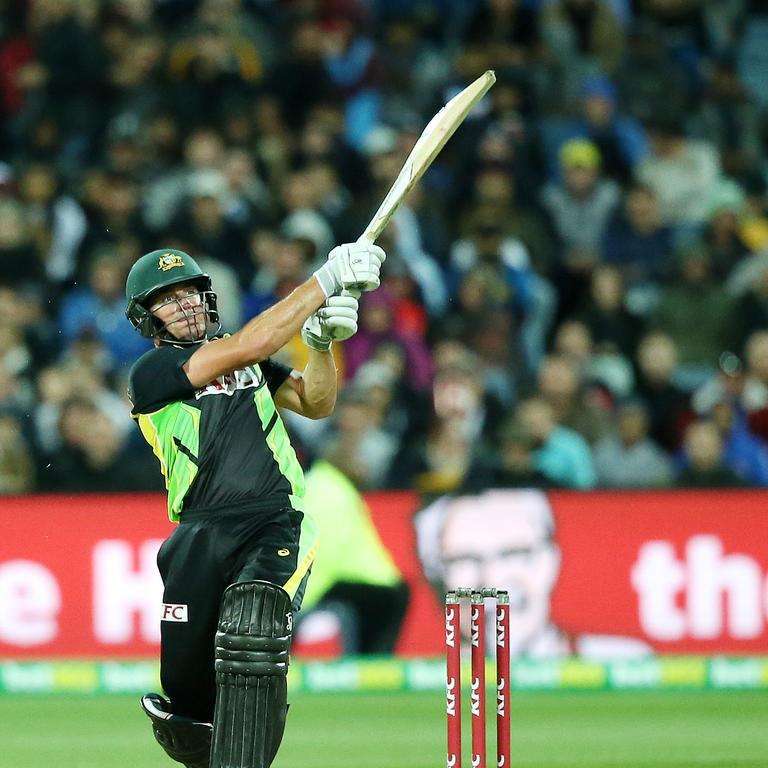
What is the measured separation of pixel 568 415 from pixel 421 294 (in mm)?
1417

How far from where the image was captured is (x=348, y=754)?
24.8 ft

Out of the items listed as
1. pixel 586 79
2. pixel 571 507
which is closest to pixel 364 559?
pixel 571 507

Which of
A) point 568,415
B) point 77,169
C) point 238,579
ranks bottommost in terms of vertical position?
point 238,579

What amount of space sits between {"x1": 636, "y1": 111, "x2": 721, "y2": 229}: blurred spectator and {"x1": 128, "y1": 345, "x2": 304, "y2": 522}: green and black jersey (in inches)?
273

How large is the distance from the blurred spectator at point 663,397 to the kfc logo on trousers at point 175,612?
5.66m

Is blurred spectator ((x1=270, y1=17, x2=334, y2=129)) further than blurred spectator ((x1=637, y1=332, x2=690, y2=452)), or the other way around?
blurred spectator ((x1=270, y1=17, x2=334, y2=129))

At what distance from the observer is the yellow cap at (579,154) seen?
11.8 m

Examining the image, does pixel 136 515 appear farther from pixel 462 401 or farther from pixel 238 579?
pixel 238 579

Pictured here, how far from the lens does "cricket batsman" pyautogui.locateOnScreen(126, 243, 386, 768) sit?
5242mm

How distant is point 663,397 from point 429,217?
195 cm

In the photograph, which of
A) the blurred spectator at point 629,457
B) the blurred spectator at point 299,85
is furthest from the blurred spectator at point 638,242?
the blurred spectator at point 299,85

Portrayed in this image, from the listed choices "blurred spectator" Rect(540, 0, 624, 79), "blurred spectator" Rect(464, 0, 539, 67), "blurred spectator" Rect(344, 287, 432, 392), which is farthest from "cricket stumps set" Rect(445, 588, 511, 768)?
"blurred spectator" Rect(540, 0, 624, 79)

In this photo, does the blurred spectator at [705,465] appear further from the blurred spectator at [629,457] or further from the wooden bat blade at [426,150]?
the wooden bat blade at [426,150]

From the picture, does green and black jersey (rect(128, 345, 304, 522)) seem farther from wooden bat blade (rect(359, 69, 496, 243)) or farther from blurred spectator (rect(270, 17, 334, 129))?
blurred spectator (rect(270, 17, 334, 129))
